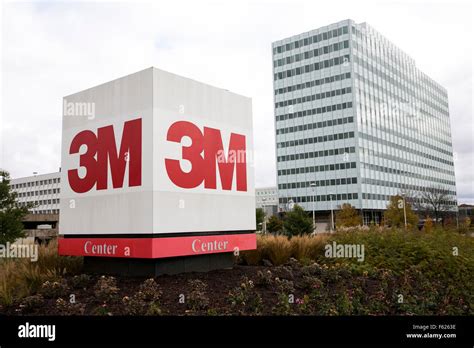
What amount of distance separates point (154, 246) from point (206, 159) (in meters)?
2.89

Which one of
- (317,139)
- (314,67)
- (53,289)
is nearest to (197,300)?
(53,289)

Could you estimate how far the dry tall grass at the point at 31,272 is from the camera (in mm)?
9035

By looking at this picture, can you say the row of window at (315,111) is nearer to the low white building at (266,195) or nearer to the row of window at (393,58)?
the row of window at (393,58)

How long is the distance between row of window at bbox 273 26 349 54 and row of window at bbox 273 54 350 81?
4758 millimetres

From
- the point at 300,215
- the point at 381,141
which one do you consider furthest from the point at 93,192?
the point at 381,141

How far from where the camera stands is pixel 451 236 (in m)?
14.5

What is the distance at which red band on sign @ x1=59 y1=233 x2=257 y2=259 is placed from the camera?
387 inches

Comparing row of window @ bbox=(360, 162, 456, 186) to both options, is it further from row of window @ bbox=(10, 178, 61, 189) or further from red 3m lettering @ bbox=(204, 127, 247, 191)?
row of window @ bbox=(10, 178, 61, 189)

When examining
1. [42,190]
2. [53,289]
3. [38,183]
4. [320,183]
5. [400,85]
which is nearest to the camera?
[53,289]

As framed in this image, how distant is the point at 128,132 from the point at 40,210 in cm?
11732

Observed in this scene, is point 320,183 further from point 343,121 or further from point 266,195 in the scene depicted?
point 266,195

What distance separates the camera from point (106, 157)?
36.5 ft

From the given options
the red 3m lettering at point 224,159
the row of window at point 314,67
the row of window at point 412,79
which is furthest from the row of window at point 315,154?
the red 3m lettering at point 224,159

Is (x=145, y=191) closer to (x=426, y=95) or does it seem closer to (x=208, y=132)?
(x=208, y=132)
